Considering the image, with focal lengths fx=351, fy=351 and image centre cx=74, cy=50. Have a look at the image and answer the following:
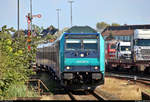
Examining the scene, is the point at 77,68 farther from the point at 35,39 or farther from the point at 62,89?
the point at 35,39

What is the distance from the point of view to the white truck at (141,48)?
2836 centimetres

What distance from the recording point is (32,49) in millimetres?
18891

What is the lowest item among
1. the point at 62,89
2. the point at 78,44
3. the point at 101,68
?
the point at 62,89

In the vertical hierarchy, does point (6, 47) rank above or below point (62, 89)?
above

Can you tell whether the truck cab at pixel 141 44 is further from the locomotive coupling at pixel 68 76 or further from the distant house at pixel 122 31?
the distant house at pixel 122 31

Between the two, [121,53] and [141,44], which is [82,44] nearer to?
[141,44]

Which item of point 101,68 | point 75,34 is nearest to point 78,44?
point 75,34

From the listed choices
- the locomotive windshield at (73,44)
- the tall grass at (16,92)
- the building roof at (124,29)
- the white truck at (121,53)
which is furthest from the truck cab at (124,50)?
the building roof at (124,29)

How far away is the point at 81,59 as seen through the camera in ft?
57.0

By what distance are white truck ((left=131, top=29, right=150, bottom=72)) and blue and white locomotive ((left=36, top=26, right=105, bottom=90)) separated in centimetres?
1130

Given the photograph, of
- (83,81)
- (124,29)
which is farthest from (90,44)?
(124,29)

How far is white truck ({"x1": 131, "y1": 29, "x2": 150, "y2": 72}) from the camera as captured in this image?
93.0ft

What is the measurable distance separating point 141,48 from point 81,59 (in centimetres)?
1260

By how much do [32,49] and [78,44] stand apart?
279cm
